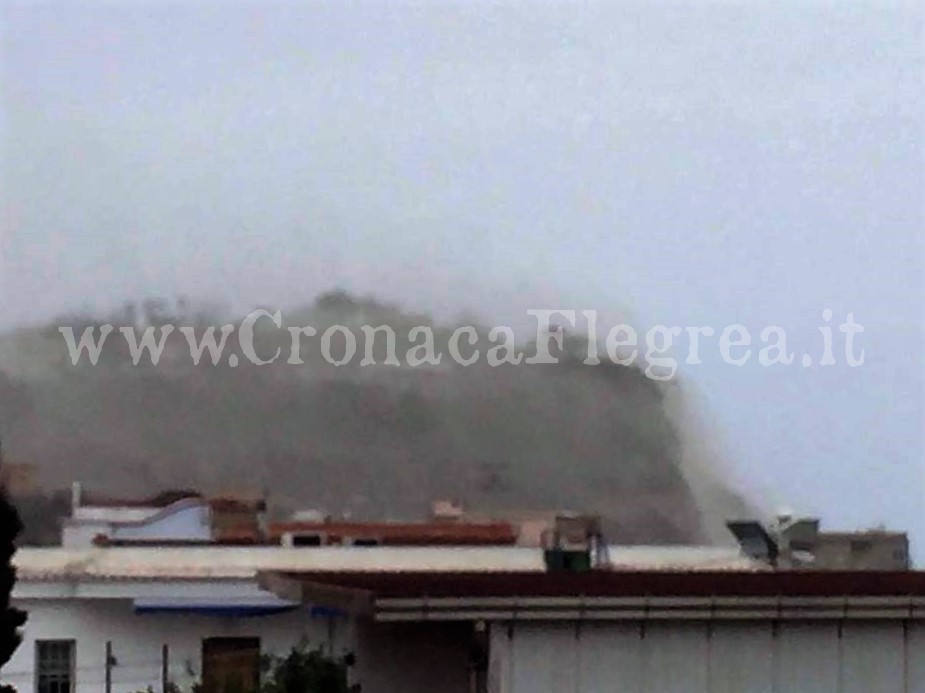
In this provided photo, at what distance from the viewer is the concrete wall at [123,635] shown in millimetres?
9266

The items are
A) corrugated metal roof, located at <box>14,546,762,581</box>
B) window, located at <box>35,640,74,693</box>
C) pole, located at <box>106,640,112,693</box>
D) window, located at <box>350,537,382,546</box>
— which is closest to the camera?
pole, located at <box>106,640,112,693</box>

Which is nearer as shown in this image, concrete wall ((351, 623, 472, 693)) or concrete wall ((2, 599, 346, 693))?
concrete wall ((351, 623, 472, 693))

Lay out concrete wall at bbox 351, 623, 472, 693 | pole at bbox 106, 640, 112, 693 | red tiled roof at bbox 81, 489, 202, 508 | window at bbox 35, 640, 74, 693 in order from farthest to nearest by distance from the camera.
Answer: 1. red tiled roof at bbox 81, 489, 202, 508
2. window at bbox 35, 640, 74, 693
3. pole at bbox 106, 640, 112, 693
4. concrete wall at bbox 351, 623, 472, 693

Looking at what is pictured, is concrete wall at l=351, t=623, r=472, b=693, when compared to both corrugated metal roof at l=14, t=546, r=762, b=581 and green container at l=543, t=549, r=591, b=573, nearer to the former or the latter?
green container at l=543, t=549, r=591, b=573

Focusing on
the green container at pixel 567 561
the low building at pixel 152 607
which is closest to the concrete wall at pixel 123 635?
the low building at pixel 152 607

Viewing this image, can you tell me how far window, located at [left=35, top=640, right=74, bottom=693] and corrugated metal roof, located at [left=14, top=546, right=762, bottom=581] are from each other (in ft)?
1.14

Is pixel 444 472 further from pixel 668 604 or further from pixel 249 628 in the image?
pixel 668 604

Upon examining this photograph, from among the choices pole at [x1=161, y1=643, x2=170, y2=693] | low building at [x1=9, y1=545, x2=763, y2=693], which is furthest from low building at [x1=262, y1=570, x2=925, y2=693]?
pole at [x1=161, y1=643, x2=170, y2=693]

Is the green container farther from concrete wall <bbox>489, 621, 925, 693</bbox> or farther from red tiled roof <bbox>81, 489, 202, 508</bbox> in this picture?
red tiled roof <bbox>81, 489, 202, 508</bbox>

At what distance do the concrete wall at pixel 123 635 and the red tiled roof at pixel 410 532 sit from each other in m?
1.39

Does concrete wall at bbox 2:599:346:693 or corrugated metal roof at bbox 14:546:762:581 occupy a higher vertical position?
corrugated metal roof at bbox 14:546:762:581

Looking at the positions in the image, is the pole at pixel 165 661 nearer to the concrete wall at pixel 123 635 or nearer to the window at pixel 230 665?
the concrete wall at pixel 123 635

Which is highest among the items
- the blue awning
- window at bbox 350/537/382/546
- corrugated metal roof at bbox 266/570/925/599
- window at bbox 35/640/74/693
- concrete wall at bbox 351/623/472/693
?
window at bbox 350/537/382/546

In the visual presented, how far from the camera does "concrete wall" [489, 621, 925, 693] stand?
4.37 meters
